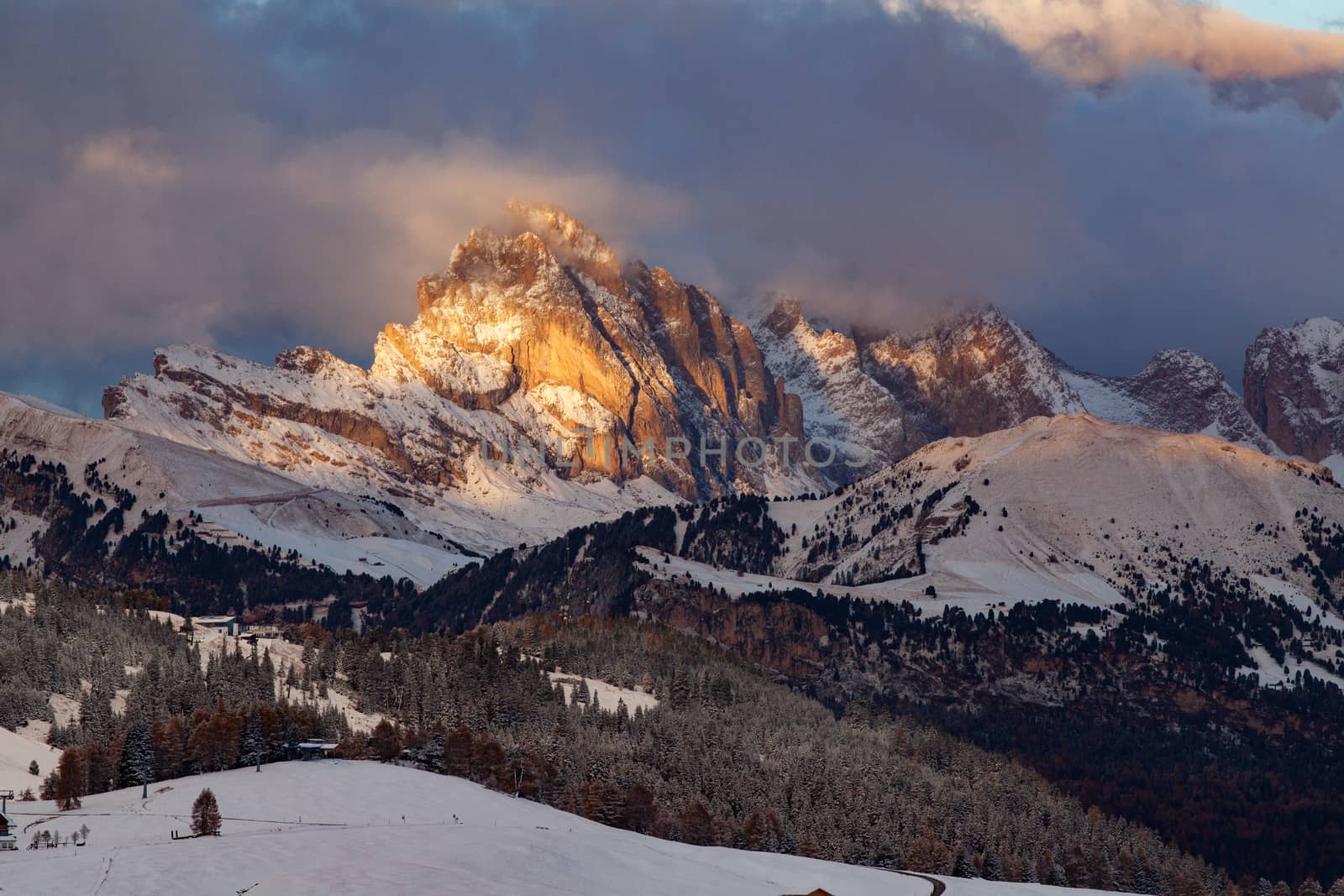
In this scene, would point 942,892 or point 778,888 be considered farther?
point 942,892

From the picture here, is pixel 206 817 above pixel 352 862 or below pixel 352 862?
above

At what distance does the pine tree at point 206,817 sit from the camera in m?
179

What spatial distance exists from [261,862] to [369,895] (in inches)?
582

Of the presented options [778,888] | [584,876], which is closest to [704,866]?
[778,888]

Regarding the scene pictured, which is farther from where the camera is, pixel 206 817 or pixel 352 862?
pixel 206 817

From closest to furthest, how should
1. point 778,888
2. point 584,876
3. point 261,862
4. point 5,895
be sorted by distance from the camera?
point 5,895
point 261,862
point 584,876
point 778,888

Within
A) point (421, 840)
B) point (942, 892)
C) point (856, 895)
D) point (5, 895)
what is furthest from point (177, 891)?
point (942, 892)

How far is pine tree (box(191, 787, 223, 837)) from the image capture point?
179375mm

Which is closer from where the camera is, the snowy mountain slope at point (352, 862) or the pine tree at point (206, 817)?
the snowy mountain slope at point (352, 862)

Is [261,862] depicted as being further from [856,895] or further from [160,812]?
[856,895]

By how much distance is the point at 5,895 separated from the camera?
431 ft

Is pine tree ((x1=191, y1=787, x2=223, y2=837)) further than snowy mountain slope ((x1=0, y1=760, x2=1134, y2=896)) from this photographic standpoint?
Yes

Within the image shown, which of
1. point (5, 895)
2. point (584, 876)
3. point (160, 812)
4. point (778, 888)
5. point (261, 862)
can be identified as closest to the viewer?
Result: point (5, 895)

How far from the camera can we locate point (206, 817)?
594 ft
